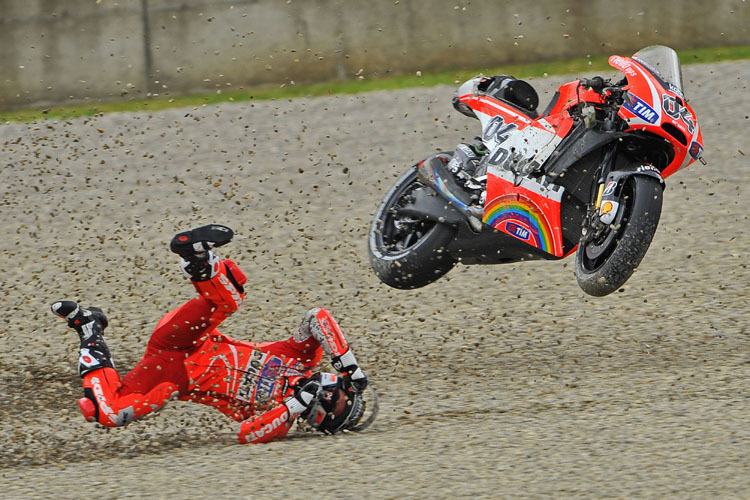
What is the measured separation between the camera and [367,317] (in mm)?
8438

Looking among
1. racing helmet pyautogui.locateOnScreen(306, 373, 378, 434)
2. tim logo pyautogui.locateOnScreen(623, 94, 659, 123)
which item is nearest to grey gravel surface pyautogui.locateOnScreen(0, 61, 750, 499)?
racing helmet pyautogui.locateOnScreen(306, 373, 378, 434)

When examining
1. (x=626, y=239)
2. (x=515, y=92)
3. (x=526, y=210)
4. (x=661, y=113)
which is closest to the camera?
(x=626, y=239)

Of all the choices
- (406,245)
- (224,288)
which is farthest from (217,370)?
(406,245)

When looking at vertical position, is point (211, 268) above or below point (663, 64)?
below

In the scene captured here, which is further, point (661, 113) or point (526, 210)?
point (526, 210)

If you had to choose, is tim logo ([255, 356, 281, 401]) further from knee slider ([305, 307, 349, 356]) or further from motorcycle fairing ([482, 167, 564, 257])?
motorcycle fairing ([482, 167, 564, 257])

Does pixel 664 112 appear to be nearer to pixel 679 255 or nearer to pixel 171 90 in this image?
pixel 679 255

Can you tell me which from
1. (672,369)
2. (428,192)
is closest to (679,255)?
(672,369)

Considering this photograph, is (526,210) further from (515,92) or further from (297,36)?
(297,36)

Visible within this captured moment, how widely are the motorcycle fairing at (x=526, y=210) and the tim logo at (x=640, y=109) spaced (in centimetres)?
66

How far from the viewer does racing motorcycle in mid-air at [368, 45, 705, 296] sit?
567 centimetres

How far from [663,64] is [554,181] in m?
0.88

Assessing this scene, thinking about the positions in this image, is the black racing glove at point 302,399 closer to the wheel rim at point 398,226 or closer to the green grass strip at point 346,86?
the wheel rim at point 398,226

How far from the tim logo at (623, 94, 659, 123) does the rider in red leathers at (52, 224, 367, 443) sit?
1.97 m
